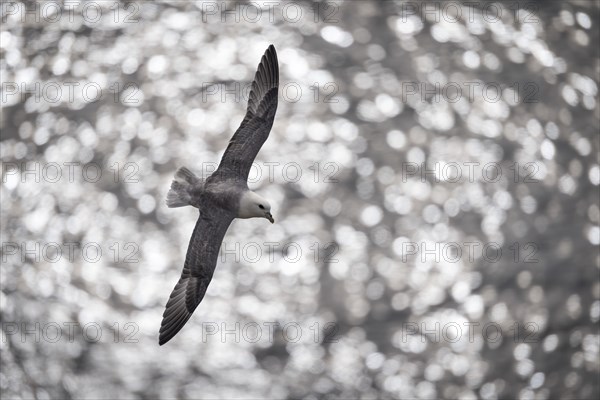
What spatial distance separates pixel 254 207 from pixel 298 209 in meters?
0.51

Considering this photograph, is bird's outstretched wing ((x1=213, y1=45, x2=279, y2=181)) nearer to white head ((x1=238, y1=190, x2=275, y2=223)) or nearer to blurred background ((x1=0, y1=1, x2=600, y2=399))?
white head ((x1=238, y1=190, x2=275, y2=223))

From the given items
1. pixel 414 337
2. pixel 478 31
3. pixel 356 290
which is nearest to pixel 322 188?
pixel 356 290

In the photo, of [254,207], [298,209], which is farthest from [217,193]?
[298,209]

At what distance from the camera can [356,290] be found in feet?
5.23

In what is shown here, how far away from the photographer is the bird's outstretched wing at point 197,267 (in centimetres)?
117

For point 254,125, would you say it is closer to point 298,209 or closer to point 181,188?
point 181,188

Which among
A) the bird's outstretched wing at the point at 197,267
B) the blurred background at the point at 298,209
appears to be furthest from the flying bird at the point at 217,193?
the blurred background at the point at 298,209

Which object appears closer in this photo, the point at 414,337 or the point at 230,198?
the point at 230,198

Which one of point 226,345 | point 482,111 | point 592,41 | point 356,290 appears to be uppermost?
point 592,41

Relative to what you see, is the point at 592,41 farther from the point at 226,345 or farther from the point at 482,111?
the point at 226,345

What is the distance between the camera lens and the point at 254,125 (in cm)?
117

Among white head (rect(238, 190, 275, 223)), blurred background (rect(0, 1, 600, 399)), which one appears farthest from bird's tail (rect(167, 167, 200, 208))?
blurred background (rect(0, 1, 600, 399))

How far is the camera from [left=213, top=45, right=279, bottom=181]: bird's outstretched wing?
1159 mm

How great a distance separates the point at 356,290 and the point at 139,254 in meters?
0.40
